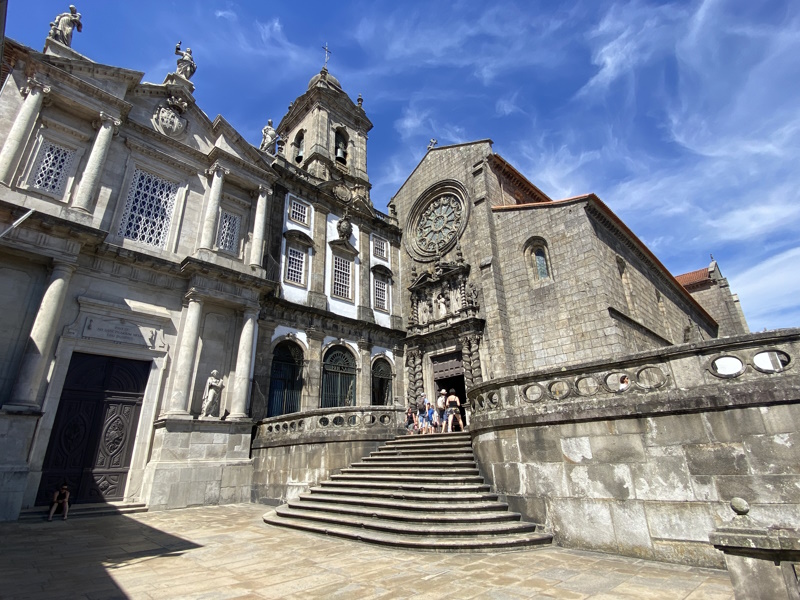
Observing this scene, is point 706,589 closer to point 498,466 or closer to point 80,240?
point 498,466

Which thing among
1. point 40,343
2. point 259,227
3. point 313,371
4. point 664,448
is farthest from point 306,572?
point 259,227

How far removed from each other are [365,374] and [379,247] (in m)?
8.02

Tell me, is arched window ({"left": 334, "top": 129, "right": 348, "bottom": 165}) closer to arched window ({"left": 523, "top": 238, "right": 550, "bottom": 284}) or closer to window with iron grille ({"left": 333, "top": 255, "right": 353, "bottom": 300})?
window with iron grille ({"left": 333, "top": 255, "right": 353, "bottom": 300})

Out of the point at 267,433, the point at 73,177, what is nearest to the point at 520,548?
the point at 267,433

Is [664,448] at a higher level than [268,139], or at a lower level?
lower

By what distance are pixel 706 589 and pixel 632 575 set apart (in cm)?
79

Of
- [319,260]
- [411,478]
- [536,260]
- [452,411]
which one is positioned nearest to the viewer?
[411,478]

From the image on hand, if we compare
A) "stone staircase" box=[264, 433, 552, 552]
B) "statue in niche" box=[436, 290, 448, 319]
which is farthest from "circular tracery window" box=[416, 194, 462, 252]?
"stone staircase" box=[264, 433, 552, 552]

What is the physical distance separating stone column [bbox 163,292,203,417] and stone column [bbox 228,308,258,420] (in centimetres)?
149

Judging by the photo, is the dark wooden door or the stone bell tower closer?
the dark wooden door

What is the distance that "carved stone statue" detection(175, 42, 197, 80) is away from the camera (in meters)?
16.8

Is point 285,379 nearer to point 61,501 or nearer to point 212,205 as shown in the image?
point 212,205

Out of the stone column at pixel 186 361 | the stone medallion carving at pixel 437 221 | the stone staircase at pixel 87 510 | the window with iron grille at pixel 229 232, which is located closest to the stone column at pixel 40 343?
the stone staircase at pixel 87 510

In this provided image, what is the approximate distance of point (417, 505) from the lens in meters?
7.62
